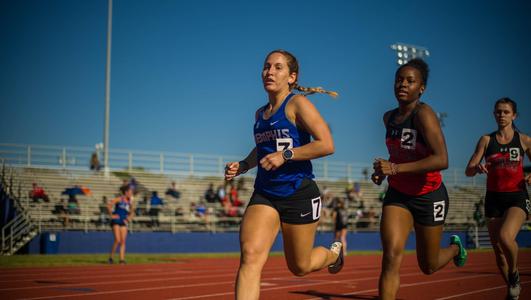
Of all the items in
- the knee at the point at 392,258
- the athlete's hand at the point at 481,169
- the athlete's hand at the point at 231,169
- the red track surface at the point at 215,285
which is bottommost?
the red track surface at the point at 215,285

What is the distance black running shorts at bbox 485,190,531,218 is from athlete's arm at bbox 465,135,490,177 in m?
0.41

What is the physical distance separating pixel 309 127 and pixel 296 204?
2.00 ft

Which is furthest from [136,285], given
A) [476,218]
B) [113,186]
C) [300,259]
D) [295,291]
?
[476,218]

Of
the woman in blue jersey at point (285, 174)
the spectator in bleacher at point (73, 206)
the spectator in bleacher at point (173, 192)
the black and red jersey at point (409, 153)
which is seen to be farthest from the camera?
the spectator in bleacher at point (173, 192)

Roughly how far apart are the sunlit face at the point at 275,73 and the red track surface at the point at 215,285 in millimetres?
3931

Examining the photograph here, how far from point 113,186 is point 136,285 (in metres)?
17.5

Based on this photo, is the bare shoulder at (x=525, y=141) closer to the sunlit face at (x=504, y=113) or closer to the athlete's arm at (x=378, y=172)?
the sunlit face at (x=504, y=113)

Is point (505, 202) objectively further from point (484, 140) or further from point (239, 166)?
point (239, 166)

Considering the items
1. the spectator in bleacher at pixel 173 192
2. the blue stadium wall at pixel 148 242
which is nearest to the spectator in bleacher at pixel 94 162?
the spectator in bleacher at pixel 173 192

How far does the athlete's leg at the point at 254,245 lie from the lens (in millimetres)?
4555

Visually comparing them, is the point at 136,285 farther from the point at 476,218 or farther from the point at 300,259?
the point at 476,218

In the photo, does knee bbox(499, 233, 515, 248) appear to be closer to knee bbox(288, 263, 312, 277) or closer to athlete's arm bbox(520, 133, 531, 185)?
athlete's arm bbox(520, 133, 531, 185)

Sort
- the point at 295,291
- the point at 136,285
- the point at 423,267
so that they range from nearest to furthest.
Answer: the point at 423,267 < the point at 295,291 < the point at 136,285

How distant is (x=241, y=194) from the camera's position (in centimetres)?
2795
